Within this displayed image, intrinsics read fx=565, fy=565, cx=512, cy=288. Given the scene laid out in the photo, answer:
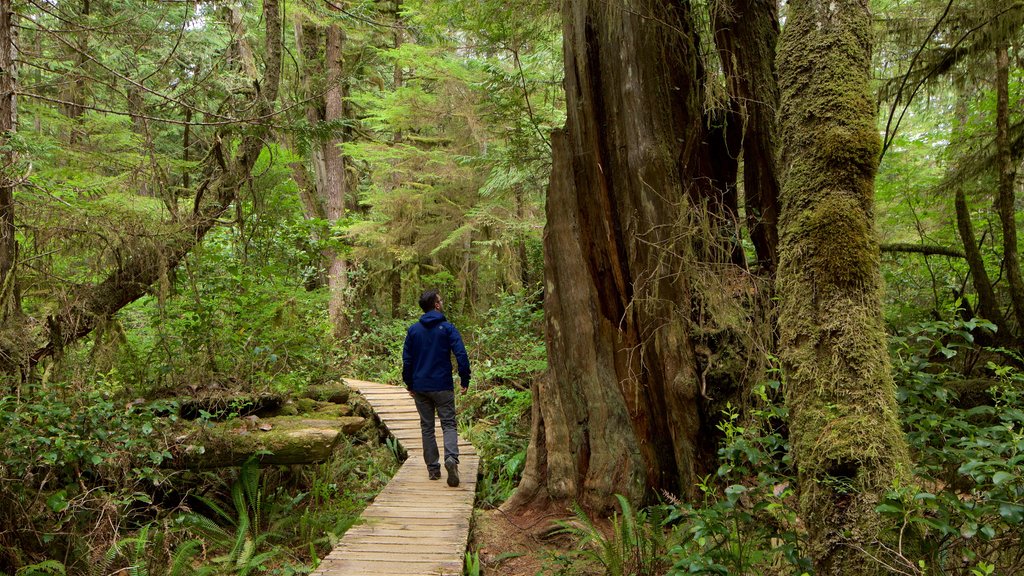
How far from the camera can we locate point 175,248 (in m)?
6.78

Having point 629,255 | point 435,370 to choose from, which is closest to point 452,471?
point 435,370

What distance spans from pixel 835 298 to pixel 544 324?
398 centimetres

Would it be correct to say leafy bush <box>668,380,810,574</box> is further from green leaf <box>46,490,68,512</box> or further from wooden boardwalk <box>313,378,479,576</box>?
green leaf <box>46,490,68,512</box>

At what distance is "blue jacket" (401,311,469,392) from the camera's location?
6.73 metres

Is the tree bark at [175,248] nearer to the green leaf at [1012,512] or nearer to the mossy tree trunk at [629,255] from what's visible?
the mossy tree trunk at [629,255]

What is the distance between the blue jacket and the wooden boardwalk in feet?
4.01

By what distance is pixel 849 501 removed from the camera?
7.80ft

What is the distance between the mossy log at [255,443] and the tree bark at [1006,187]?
7.42 m

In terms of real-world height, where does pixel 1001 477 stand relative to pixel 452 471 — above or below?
above

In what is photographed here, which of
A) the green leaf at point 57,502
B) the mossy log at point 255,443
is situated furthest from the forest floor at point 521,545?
the green leaf at point 57,502

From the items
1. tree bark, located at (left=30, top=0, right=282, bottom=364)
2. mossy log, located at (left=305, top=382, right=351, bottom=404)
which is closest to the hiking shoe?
mossy log, located at (left=305, top=382, right=351, bottom=404)

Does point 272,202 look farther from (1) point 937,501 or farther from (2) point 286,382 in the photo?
(1) point 937,501

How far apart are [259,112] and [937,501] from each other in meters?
7.54

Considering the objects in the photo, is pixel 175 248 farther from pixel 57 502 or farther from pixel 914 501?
pixel 914 501
